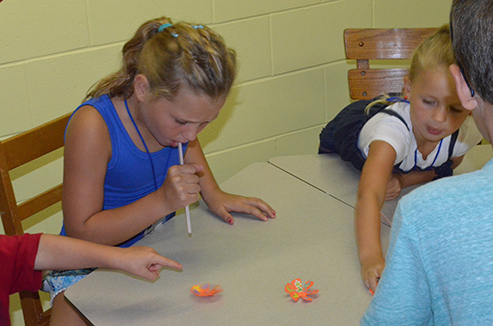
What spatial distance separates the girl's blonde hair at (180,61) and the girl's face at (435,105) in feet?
1.56

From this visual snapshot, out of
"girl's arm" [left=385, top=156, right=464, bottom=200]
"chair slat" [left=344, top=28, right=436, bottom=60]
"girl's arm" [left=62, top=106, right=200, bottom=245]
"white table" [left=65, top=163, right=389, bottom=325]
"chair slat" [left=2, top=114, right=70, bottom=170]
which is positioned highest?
"chair slat" [left=344, top=28, right=436, bottom=60]

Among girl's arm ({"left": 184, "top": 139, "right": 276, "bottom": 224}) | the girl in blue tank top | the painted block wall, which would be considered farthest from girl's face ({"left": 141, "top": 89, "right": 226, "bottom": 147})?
the painted block wall

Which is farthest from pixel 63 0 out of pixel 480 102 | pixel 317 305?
pixel 480 102

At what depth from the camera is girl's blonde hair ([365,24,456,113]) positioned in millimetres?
1335

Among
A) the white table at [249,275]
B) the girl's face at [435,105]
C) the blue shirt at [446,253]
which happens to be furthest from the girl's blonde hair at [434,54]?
the blue shirt at [446,253]

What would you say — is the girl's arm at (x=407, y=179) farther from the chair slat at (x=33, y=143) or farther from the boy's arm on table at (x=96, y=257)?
the chair slat at (x=33, y=143)

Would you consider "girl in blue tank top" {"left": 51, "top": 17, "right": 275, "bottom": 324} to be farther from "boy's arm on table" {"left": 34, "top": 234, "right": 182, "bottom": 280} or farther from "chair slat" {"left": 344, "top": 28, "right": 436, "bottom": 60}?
"chair slat" {"left": 344, "top": 28, "right": 436, "bottom": 60}

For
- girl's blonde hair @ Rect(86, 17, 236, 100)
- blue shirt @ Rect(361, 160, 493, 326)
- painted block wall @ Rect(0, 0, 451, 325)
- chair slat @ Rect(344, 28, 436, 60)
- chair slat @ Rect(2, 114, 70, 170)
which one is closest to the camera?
blue shirt @ Rect(361, 160, 493, 326)

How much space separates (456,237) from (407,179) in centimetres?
92

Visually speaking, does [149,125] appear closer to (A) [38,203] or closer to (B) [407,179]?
(A) [38,203]

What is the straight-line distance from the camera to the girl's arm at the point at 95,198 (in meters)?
1.27

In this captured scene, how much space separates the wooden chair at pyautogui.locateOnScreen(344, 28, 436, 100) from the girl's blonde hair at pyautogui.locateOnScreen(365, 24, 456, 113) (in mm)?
520

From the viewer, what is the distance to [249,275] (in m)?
1.09

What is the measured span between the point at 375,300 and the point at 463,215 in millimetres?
179
